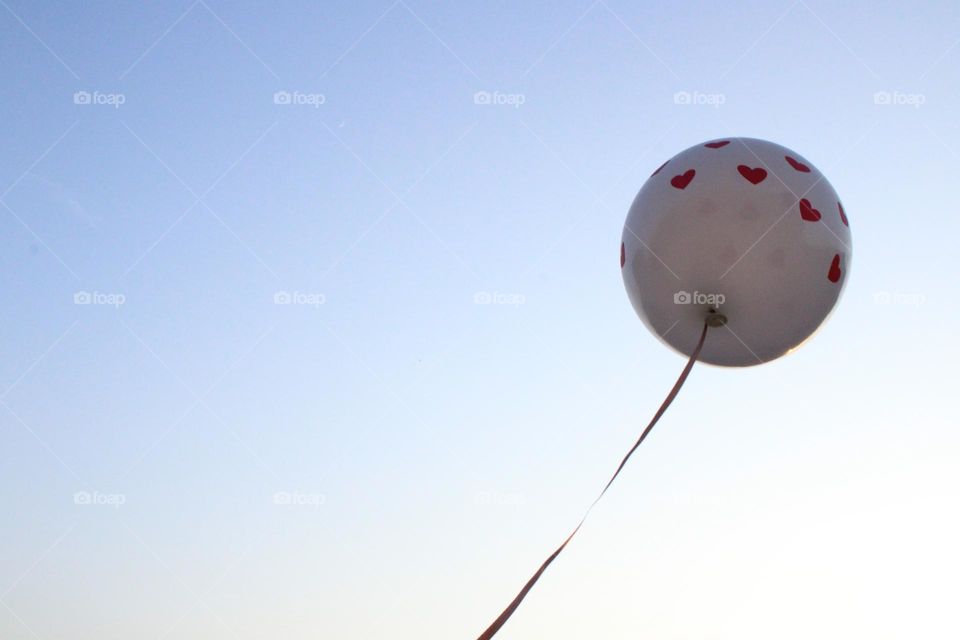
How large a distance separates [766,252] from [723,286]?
25 centimetres

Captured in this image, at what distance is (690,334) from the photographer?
429 centimetres

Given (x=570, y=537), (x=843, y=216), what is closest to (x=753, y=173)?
(x=843, y=216)

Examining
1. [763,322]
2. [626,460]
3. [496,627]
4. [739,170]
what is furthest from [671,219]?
[496,627]

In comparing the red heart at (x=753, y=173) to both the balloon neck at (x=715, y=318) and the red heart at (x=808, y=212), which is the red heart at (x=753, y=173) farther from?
the balloon neck at (x=715, y=318)

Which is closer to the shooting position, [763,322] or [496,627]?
[496,627]

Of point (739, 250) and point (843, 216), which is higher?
point (843, 216)

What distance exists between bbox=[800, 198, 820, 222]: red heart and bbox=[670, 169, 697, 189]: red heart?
0.53m

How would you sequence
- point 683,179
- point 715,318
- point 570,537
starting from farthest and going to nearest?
point 683,179
point 715,318
point 570,537

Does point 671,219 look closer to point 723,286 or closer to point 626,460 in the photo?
point 723,286

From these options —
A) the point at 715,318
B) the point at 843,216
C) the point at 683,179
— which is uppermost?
the point at 843,216

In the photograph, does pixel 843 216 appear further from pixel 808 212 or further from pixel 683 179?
pixel 683 179

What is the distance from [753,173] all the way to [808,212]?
0.31 meters

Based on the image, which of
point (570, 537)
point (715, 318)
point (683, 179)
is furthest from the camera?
point (683, 179)

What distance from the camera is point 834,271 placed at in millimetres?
4211
